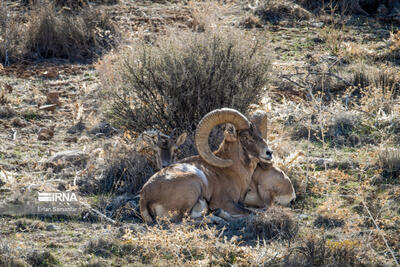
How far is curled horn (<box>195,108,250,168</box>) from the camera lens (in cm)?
813

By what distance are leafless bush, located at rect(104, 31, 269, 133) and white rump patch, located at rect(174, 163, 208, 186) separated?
1568 mm

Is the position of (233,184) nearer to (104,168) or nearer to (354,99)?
(104,168)

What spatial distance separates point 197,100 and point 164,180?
2309 millimetres

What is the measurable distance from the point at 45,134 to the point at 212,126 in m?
4.00

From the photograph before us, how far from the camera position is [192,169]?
26.7ft

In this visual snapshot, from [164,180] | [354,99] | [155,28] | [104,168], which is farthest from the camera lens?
[155,28]

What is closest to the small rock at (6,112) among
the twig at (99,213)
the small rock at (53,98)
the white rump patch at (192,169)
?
the small rock at (53,98)

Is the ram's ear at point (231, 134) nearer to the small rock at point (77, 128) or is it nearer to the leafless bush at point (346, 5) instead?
the small rock at point (77, 128)

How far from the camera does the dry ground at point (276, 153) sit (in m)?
6.66

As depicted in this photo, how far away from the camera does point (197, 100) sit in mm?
9734

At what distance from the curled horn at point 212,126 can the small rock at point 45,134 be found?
3.80 metres

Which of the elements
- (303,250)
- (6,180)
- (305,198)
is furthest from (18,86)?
(303,250)

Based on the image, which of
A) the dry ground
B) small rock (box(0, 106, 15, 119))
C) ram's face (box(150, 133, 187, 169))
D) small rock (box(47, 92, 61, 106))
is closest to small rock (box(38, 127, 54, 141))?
the dry ground

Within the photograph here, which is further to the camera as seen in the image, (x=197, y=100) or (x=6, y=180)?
(x=197, y=100)
